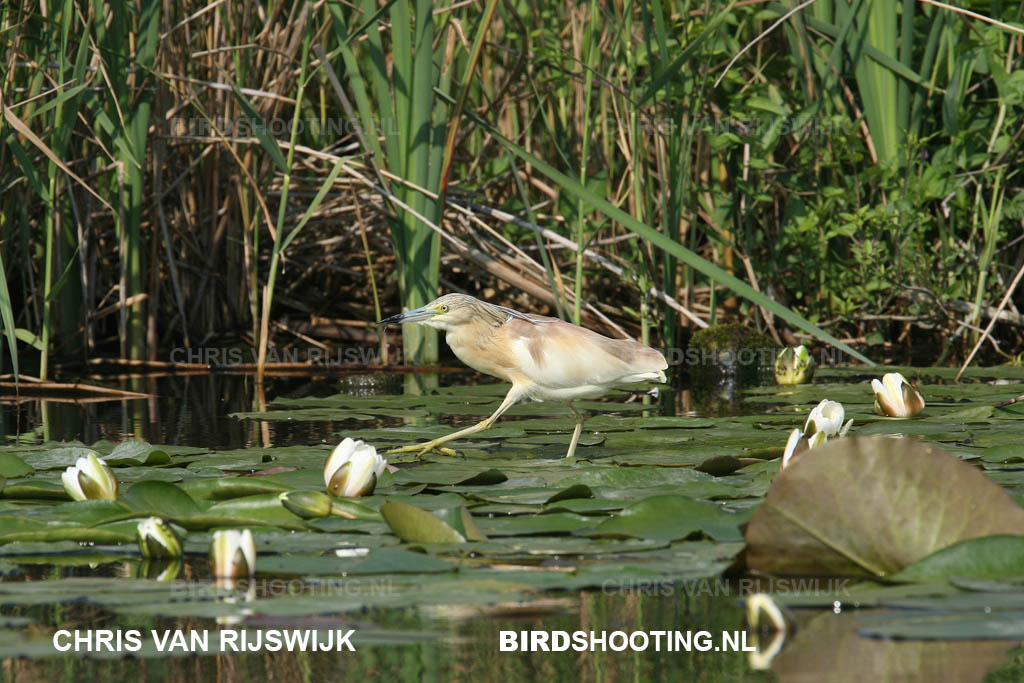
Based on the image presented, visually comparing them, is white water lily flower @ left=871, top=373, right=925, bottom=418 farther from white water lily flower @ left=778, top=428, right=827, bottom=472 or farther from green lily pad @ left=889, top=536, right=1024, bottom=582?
green lily pad @ left=889, top=536, right=1024, bottom=582

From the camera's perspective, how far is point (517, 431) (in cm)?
421

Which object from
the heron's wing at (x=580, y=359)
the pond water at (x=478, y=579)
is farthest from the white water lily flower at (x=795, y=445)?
the heron's wing at (x=580, y=359)

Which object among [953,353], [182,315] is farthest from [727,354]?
[182,315]

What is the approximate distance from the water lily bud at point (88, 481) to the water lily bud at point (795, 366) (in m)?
3.38

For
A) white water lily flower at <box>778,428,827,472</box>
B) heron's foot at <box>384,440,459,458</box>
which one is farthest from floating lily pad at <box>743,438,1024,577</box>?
heron's foot at <box>384,440,459,458</box>

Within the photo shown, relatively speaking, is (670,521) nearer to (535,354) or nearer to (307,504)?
(307,504)

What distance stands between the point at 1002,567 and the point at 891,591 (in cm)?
22

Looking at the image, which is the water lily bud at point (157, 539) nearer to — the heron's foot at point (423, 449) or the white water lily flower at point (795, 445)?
the heron's foot at point (423, 449)

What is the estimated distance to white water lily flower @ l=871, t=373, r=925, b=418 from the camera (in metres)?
4.04

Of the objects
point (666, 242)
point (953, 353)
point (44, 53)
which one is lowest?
point (953, 353)

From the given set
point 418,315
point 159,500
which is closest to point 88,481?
point 159,500

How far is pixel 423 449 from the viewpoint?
359 centimetres

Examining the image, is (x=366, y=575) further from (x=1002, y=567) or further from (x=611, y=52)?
(x=611, y=52)

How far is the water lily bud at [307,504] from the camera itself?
265cm
